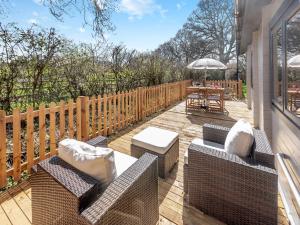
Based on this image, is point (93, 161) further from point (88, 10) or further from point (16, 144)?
point (88, 10)

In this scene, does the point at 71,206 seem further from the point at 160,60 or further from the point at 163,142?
the point at 160,60

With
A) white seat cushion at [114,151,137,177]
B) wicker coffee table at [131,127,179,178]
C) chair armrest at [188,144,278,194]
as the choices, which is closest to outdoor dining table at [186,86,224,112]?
wicker coffee table at [131,127,179,178]

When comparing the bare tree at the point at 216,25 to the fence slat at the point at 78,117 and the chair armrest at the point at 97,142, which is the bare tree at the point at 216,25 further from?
the chair armrest at the point at 97,142

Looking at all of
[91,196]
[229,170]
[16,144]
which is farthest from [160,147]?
[16,144]

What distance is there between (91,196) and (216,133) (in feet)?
6.41

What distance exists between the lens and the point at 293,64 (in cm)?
219

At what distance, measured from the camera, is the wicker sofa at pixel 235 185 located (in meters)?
1.73

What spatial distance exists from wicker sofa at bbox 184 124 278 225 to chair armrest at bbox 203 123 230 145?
517mm

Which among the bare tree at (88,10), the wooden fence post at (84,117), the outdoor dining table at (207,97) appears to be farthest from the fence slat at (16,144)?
the outdoor dining table at (207,97)

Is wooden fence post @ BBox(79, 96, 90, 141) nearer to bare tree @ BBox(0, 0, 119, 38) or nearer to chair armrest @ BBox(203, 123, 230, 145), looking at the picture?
bare tree @ BBox(0, 0, 119, 38)

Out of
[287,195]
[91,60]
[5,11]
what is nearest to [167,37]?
[91,60]

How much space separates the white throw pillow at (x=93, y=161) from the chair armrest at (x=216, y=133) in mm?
1664

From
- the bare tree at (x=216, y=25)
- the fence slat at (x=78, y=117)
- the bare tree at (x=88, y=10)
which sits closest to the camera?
the bare tree at (x=88, y=10)

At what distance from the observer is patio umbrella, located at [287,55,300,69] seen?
6.77 ft
